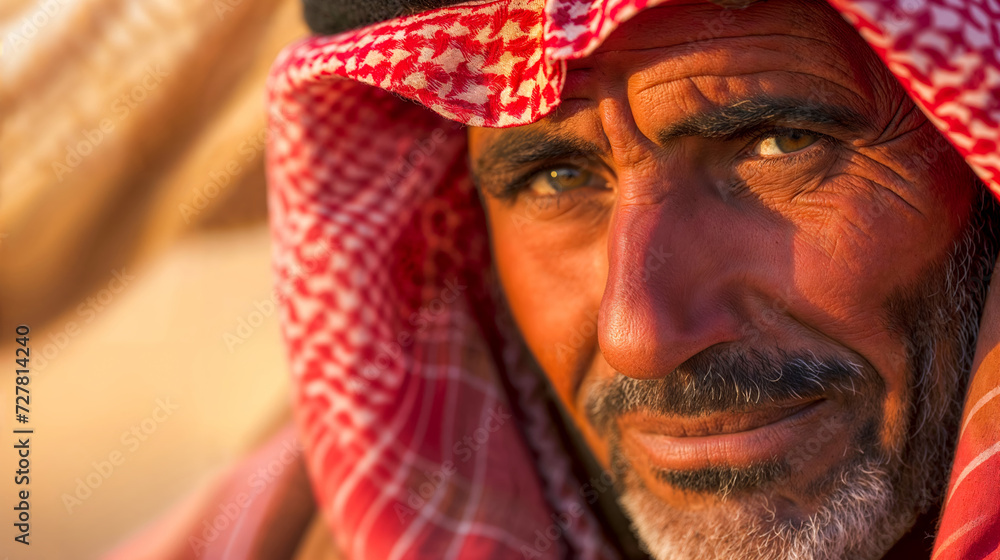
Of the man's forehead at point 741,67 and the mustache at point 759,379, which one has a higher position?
the man's forehead at point 741,67

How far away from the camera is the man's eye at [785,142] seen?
56.4 inches

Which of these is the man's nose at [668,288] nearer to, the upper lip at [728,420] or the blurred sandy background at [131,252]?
the upper lip at [728,420]

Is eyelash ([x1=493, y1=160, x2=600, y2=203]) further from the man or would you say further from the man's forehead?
the man's forehead

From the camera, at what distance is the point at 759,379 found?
1457 mm

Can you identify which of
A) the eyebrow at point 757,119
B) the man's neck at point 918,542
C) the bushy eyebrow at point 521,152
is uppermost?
the eyebrow at point 757,119

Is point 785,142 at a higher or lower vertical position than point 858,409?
higher

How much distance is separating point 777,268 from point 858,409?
328 millimetres

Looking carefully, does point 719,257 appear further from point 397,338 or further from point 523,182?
point 397,338

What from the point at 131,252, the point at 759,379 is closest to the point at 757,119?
the point at 759,379

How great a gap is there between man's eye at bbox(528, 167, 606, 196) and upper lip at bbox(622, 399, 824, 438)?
52 centimetres

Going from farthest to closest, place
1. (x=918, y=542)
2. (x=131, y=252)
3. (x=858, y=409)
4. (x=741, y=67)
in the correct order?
(x=131, y=252) < (x=918, y=542) < (x=858, y=409) < (x=741, y=67)

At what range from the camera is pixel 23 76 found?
94.3 inches

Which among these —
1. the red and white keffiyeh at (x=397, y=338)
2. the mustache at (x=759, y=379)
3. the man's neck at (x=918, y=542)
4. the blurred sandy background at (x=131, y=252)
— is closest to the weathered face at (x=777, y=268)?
the mustache at (x=759, y=379)

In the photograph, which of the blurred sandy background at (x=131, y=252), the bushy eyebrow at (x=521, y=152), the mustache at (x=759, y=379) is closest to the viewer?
the mustache at (x=759, y=379)
